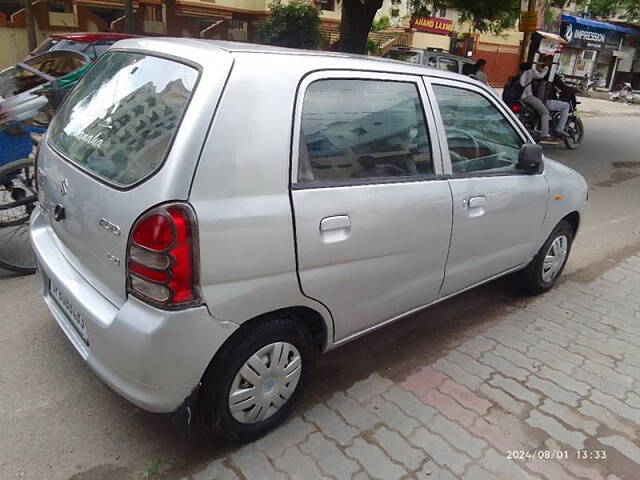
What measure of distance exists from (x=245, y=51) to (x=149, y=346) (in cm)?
123

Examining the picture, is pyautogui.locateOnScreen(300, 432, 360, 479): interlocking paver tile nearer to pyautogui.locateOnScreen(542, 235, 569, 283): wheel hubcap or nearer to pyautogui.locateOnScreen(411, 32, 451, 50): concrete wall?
pyautogui.locateOnScreen(542, 235, 569, 283): wheel hubcap

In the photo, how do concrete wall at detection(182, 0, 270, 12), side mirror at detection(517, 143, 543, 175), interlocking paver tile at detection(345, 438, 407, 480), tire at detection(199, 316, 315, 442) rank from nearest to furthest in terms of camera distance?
tire at detection(199, 316, 315, 442) → interlocking paver tile at detection(345, 438, 407, 480) → side mirror at detection(517, 143, 543, 175) → concrete wall at detection(182, 0, 270, 12)

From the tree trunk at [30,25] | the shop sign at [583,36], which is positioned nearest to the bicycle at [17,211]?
the tree trunk at [30,25]

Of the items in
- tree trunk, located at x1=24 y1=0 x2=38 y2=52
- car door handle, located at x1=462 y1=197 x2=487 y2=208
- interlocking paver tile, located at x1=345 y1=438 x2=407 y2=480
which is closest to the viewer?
interlocking paver tile, located at x1=345 y1=438 x2=407 y2=480

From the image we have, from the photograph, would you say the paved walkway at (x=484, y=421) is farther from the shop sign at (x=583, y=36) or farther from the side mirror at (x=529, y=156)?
the shop sign at (x=583, y=36)

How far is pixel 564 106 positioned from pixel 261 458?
1008 cm

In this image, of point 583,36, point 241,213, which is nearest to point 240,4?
point 241,213

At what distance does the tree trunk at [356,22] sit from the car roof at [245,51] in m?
7.74

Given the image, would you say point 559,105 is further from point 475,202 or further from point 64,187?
point 64,187

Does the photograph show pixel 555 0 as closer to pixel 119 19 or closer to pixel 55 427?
pixel 55 427

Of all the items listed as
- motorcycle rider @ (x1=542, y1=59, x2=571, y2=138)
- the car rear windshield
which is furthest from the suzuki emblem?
motorcycle rider @ (x1=542, y1=59, x2=571, y2=138)

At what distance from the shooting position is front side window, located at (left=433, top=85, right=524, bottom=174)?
9.66 feet

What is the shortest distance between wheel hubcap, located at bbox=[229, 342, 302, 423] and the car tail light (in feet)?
1.56

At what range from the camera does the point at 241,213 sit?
199 cm
